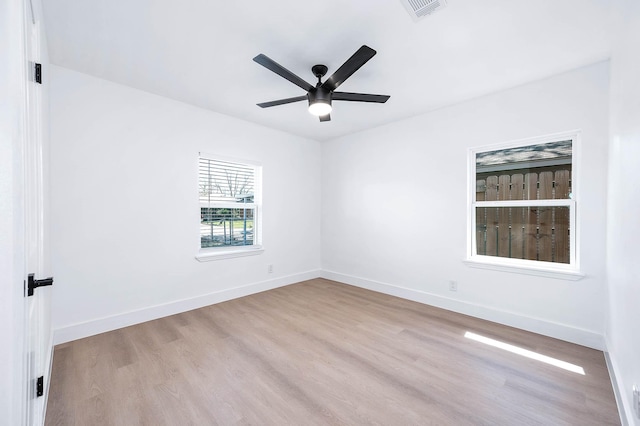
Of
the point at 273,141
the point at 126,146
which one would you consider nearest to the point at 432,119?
the point at 273,141

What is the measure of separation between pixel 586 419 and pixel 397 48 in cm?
292

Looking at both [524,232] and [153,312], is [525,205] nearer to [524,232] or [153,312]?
[524,232]

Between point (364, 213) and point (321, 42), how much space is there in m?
2.78

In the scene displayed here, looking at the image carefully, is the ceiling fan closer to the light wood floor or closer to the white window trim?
the white window trim

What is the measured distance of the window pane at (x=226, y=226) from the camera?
3715mm

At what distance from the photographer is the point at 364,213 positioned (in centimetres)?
446

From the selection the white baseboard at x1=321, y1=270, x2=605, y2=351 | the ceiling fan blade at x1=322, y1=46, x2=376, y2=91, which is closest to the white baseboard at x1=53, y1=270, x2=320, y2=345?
the white baseboard at x1=321, y1=270, x2=605, y2=351

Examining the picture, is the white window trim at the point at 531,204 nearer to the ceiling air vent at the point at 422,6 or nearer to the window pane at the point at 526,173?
the window pane at the point at 526,173

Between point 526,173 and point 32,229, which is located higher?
point 526,173

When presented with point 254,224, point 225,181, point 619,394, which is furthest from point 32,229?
point 619,394

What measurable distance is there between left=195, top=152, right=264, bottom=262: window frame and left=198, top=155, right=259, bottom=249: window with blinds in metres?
0.02

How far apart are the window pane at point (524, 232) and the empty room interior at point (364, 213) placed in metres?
0.02

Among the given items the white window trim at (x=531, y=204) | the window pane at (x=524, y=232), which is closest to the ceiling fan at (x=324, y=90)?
the white window trim at (x=531, y=204)

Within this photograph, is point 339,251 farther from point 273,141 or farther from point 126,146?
point 126,146
